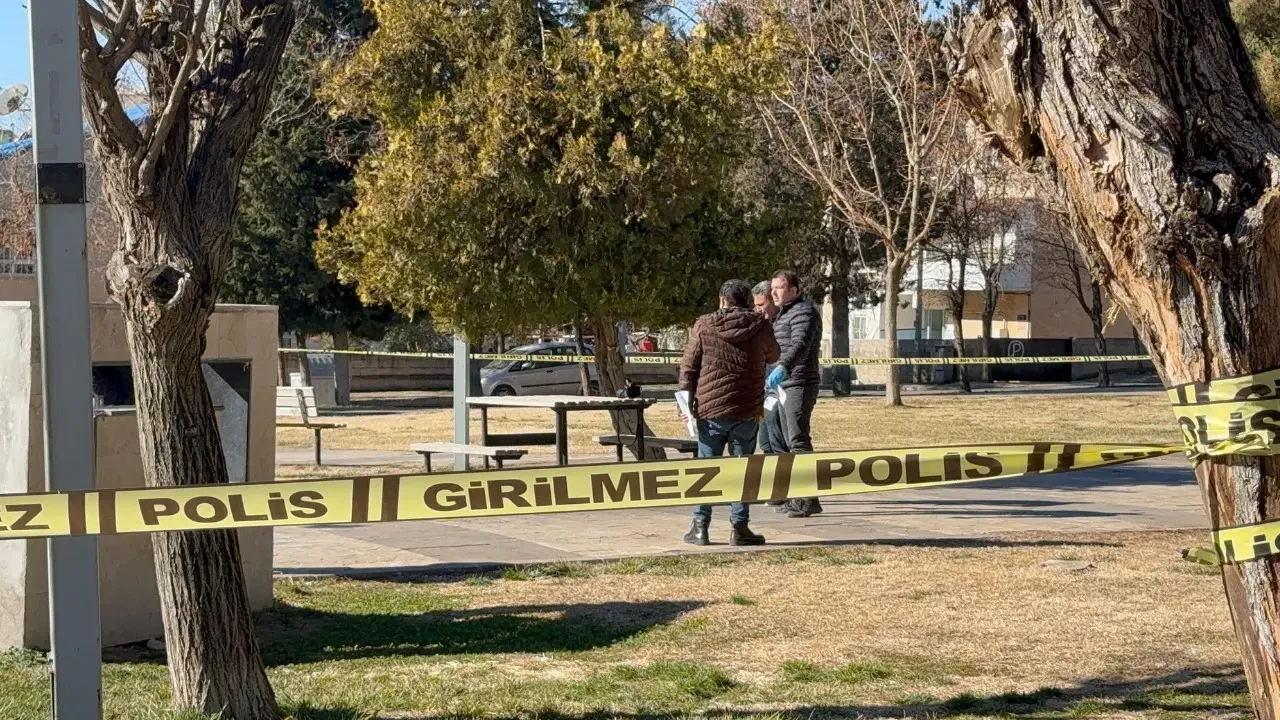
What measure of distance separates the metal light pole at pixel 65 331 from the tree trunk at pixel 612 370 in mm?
10199

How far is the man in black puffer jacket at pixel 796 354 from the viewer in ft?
36.8

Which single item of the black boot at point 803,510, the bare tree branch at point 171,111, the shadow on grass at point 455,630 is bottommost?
the shadow on grass at point 455,630

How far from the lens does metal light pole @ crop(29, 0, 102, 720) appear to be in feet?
15.9

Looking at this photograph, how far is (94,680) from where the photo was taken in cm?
502

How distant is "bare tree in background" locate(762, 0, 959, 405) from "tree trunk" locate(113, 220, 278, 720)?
2150 centimetres

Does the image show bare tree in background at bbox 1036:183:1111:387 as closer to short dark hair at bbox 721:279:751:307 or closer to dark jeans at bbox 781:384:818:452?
dark jeans at bbox 781:384:818:452

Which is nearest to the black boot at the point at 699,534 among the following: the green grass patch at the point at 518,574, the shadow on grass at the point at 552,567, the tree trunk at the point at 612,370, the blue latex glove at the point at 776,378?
the shadow on grass at the point at 552,567

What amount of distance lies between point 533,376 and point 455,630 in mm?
29391

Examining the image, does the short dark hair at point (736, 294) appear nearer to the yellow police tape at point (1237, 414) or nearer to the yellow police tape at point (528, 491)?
the yellow police tape at point (528, 491)

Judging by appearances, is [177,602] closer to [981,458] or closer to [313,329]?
[981,458]

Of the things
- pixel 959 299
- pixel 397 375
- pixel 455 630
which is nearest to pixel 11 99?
pixel 455 630

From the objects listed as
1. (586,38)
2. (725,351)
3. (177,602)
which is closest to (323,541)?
(725,351)

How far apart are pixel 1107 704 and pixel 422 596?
396 cm

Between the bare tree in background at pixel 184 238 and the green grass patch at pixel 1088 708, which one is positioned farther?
the green grass patch at pixel 1088 708
